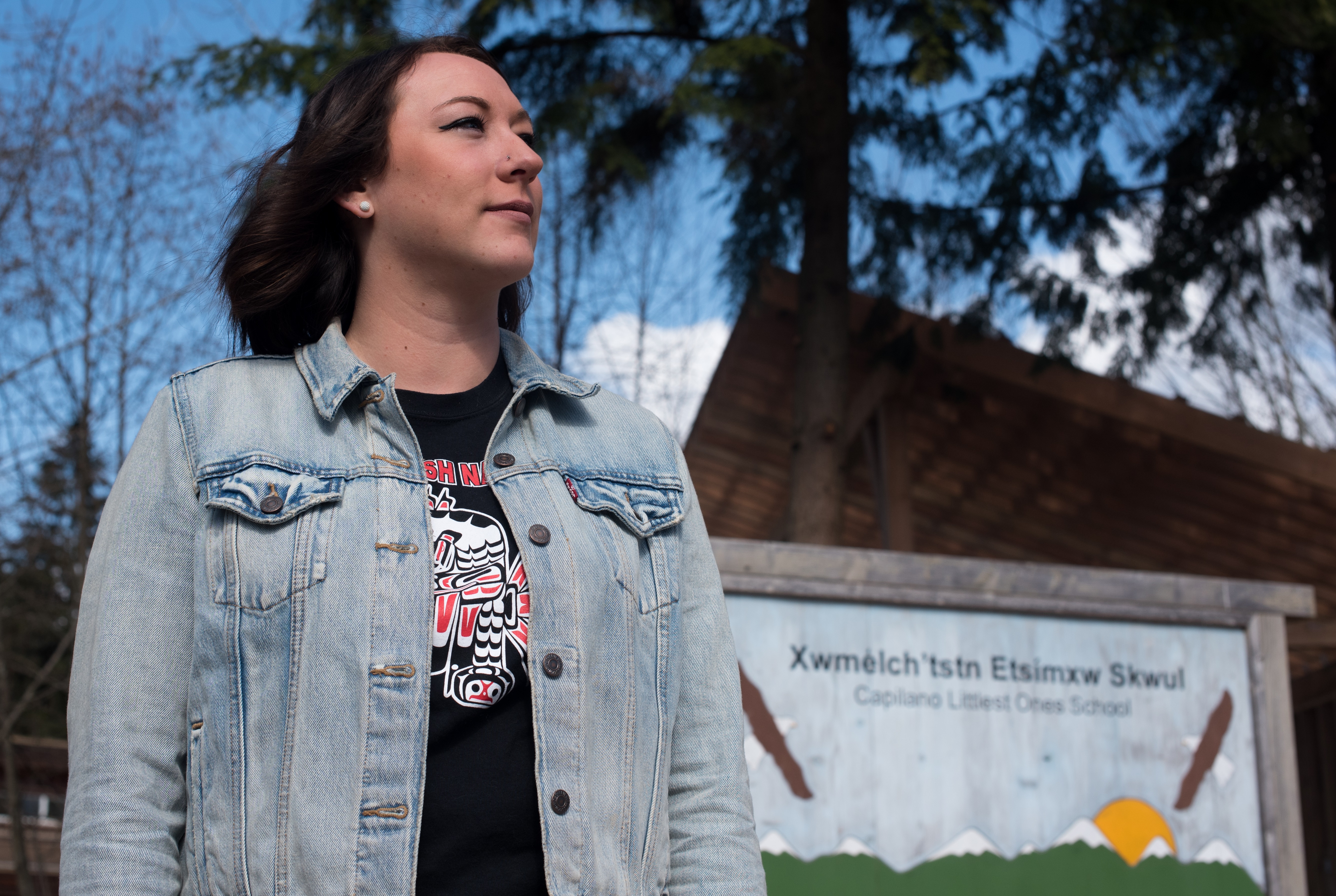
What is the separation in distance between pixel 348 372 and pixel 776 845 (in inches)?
109

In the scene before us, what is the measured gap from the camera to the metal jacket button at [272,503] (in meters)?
1.56

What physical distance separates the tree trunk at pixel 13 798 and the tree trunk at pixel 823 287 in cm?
870

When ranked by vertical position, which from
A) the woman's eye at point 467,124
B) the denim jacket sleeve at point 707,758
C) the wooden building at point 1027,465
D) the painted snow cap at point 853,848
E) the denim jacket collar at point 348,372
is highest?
the wooden building at point 1027,465

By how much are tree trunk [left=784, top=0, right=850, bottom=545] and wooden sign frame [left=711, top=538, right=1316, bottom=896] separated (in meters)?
2.92

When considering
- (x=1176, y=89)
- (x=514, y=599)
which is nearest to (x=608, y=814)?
(x=514, y=599)

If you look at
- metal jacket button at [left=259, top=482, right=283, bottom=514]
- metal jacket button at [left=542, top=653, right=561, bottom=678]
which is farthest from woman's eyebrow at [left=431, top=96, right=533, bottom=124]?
metal jacket button at [left=542, top=653, right=561, bottom=678]

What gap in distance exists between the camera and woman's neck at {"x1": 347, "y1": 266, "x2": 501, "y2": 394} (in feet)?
5.99

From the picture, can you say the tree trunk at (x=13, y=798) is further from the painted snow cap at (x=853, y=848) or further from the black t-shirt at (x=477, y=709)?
the black t-shirt at (x=477, y=709)

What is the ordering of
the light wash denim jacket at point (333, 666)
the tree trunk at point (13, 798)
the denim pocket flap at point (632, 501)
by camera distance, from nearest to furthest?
the light wash denim jacket at point (333, 666) < the denim pocket flap at point (632, 501) < the tree trunk at point (13, 798)

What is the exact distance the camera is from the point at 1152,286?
873 centimetres

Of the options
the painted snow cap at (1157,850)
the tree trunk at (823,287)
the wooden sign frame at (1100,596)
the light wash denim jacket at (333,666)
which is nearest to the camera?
the light wash denim jacket at (333,666)

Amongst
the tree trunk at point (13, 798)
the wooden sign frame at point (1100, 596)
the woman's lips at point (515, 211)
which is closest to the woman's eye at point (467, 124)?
the woman's lips at point (515, 211)

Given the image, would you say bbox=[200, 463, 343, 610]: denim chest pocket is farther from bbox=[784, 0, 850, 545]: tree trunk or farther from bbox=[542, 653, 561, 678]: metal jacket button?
bbox=[784, 0, 850, 545]: tree trunk

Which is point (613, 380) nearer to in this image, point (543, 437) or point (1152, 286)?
point (1152, 286)
